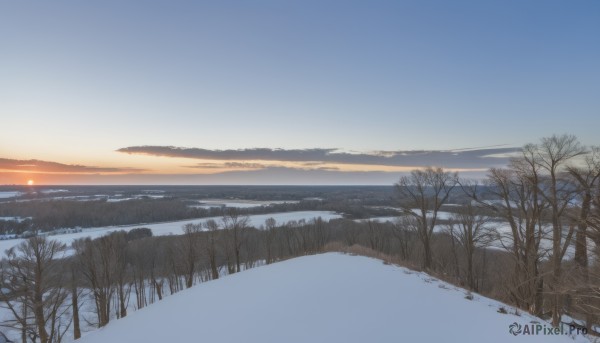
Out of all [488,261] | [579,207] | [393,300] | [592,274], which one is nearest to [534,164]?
[579,207]

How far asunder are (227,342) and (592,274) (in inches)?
476

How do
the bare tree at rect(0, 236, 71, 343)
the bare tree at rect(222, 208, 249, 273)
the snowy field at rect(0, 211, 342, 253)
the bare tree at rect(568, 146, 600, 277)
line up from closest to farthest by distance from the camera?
1. the bare tree at rect(568, 146, 600, 277)
2. the bare tree at rect(0, 236, 71, 343)
3. the bare tree at rect(222, 208, 249, 273)
4. the snowy field at rect(0, 211, 342, 253)

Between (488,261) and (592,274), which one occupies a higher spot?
(592,274)

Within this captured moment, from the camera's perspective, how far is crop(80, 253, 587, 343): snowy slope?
294 inches

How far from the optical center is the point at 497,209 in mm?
17438

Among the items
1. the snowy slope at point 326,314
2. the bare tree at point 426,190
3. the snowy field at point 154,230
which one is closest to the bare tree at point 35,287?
the snowy slope at point 326,314

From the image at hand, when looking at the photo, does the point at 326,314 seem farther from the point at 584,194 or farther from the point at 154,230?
the point at 154,230

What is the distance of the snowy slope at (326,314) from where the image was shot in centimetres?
746

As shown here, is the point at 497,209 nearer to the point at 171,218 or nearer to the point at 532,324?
the point at 532,324

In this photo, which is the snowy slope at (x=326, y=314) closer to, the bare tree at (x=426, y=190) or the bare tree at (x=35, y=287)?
the bare tree at (x=426, y=190)

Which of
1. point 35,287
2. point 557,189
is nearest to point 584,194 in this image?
point 557,189

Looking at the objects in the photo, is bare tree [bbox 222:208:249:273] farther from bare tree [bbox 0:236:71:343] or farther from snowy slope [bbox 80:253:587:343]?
snowy slope [bbox 80:253:587:343]

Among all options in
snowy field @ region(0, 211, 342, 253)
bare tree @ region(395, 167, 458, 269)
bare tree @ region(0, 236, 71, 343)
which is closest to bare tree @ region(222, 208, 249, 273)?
bare tree @ region(0, 236, 71, 343)

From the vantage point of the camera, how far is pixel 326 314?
28.9ft
